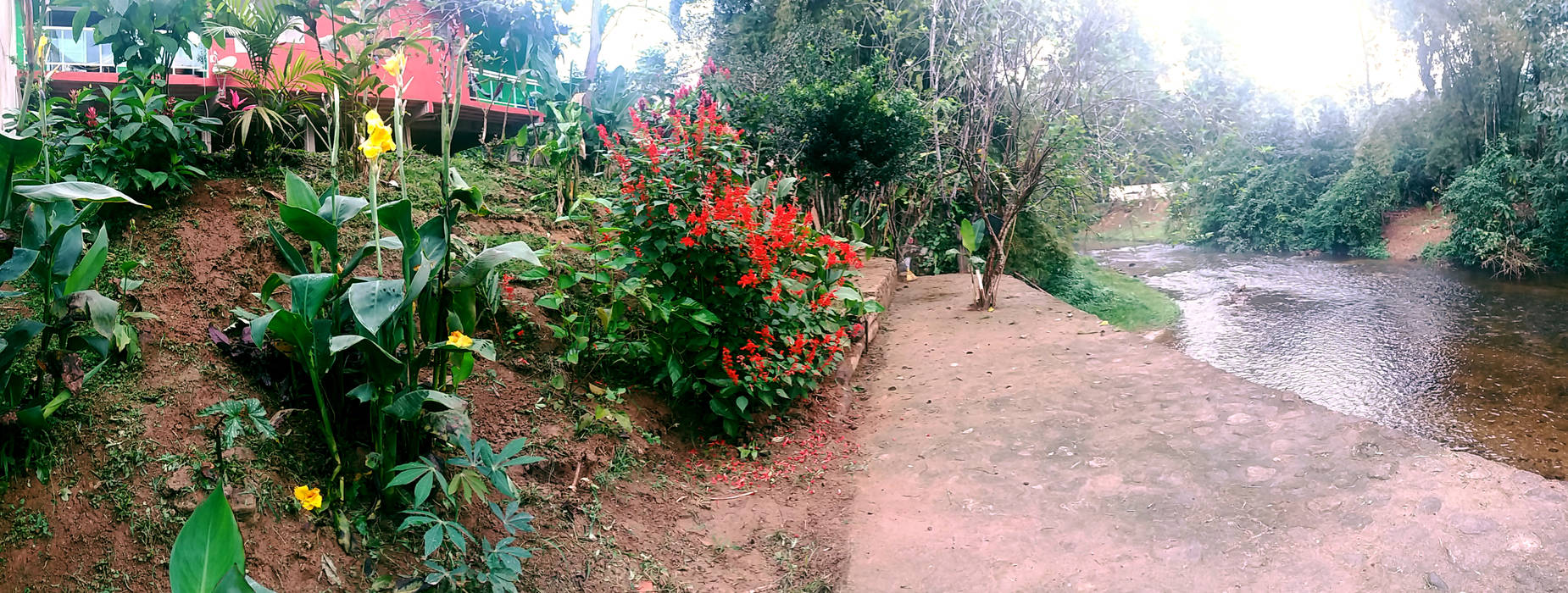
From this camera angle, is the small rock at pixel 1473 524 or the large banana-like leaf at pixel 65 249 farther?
the small rock at pixel 1473 524

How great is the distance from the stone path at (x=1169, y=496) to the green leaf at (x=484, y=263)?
57.2 inches

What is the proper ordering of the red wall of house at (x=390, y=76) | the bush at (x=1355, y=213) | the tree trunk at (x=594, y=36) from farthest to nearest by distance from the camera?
the bush at (x=1355, y=213) < the tree trunk at (x=594, y=36) < the red wall of house at (x=390, y=76)

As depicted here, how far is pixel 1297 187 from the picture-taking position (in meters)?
15.4

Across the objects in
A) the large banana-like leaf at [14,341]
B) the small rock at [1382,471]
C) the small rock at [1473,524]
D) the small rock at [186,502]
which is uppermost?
the large banana-like leaf at [14,341]

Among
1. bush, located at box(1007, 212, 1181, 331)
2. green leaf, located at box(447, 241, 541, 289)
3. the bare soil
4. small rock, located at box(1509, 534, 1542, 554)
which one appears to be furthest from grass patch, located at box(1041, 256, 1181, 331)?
green leaf, located at box(447, 241, 541, 289)

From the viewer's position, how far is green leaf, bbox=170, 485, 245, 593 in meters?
1.24

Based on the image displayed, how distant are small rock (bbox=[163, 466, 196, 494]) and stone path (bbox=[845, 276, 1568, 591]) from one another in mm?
1802

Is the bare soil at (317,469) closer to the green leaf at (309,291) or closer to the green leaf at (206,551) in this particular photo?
the green leaf at (309,291)

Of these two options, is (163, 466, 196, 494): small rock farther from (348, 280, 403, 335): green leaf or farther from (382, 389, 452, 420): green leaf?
(348, 280, 403, 335): green leaf

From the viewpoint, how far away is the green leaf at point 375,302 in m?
1.73

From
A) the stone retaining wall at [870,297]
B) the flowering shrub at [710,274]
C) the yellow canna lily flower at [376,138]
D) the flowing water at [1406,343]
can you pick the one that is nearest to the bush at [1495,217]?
the flowing water at [1406,343]

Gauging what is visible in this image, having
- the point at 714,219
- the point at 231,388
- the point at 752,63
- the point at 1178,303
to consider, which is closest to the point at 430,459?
the point at 231,388

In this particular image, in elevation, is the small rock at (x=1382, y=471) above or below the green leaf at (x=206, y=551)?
below

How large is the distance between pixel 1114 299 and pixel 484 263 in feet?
32.3
